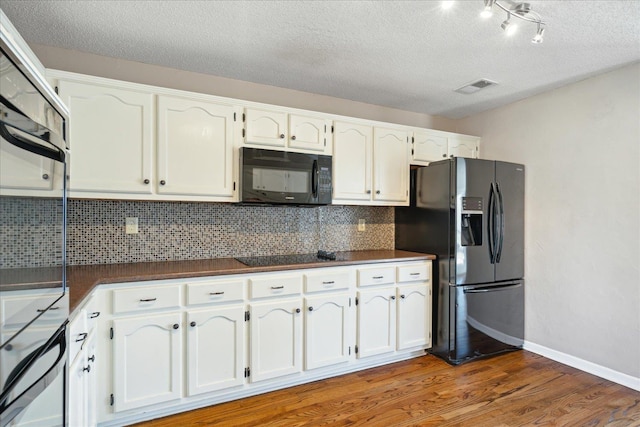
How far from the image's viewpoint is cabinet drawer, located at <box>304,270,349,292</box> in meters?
2.54

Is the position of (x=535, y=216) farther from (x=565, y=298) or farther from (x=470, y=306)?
(x=470, y=306)

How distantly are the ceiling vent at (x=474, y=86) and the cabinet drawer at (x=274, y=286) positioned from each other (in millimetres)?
2198

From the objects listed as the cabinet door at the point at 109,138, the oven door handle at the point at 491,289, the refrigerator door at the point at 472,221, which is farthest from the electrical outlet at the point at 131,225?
the oven door handle at the point at 491,289

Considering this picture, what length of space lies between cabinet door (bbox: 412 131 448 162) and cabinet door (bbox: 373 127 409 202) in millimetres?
A: 126

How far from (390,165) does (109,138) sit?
2241 mm

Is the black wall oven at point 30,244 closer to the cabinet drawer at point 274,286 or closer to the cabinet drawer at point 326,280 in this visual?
the cabinet drawer at point 274,286

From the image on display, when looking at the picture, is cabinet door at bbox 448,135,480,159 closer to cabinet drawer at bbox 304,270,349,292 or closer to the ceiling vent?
the ceiling vent

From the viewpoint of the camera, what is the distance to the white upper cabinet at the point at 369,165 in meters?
2.96

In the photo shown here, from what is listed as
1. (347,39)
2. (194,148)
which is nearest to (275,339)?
(194,148)

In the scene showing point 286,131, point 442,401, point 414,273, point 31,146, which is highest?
point 286,131

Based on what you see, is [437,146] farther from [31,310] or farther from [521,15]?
[31,310]

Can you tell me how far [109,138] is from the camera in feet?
7.22

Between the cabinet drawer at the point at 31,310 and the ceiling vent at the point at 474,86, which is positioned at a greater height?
the ceiling vent at the point at 474,86

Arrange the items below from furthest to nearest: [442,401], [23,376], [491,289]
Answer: [491,289] < [442,401] < [23,376]
